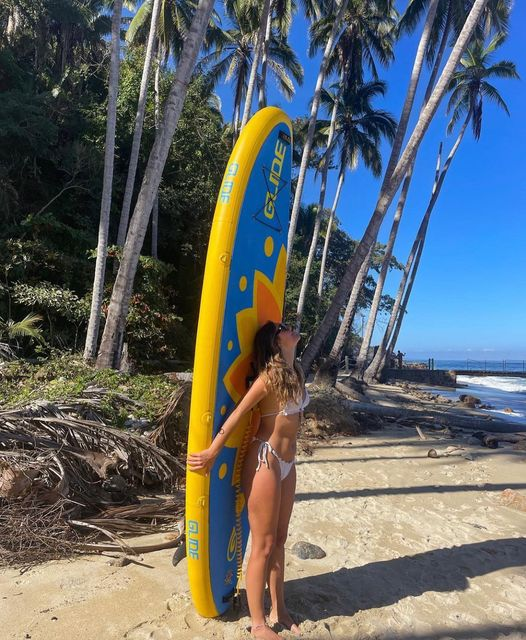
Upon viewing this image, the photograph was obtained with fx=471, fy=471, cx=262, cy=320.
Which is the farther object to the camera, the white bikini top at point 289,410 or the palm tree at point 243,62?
the palm tree at point 243,62

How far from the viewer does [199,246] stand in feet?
47.1

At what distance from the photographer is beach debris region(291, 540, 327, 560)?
10.7 ft

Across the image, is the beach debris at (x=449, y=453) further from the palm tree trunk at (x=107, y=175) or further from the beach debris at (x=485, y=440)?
the palm tree trunk at (x=107, y=175)

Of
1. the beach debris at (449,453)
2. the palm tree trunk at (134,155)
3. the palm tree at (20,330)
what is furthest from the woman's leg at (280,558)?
the palm tree trunk at (134,155)

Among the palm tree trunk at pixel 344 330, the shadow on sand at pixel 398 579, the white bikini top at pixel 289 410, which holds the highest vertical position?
the palm tree trunk at pixel 344 330

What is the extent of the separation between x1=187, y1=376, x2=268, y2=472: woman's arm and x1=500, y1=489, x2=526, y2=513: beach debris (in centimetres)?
364

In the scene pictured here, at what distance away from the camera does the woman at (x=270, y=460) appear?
7.44 ft

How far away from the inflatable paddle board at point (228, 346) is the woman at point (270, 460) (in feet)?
0.35

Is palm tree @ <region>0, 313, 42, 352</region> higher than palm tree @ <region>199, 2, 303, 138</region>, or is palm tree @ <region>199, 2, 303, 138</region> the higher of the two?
palm tree @ <region>199, 2, 303, 138</region>

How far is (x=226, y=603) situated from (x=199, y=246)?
41.3 ft

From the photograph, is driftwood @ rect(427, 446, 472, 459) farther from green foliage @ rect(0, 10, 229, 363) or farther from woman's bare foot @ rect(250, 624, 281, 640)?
green foliage @ rect(0, 10, 229, 363)

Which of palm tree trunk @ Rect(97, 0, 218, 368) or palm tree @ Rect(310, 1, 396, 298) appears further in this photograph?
palm tree @ Rect(310, 1, 396, 298)

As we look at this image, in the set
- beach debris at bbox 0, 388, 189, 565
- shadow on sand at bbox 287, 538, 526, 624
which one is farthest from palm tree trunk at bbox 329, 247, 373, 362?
shadow on sand at bbox 287, 538, 526, 624

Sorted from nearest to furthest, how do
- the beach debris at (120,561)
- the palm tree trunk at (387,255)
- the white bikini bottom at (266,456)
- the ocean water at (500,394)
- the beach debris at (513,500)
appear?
the white bikini bottom at (266,456)
the beach debris at (120,561)
the beach debris at (513,500)
the ocean water at (500,394)
the palm tree trunk at (387,255)
